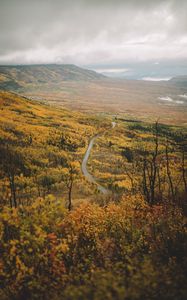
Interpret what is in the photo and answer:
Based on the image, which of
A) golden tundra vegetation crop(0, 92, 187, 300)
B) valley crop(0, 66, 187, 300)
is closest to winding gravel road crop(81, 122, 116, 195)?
valley crop(0, 66, 187, 300)

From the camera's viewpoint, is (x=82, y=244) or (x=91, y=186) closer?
(x=82, y=244)

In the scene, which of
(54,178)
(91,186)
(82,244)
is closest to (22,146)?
(54,178)

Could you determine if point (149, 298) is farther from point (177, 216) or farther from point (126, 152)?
point (126, 152)

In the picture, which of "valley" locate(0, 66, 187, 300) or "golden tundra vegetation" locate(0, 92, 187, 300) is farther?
"valley" locate(0, 66, 187, 300)

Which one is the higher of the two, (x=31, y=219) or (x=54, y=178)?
(x=31, y=219)

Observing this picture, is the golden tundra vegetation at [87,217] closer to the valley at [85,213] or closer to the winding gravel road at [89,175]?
the valley at [85,213]

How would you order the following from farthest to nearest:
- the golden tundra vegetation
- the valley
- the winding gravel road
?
the winding gravel road → the valley → the golden tundra vegetation

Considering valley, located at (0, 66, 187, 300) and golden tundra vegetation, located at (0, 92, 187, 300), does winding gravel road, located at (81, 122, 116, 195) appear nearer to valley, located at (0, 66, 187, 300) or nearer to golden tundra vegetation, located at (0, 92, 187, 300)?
valley, located at (0, 66, 187, 300)

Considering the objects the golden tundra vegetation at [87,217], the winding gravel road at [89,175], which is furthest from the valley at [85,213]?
the winding gravel road at [89,175]

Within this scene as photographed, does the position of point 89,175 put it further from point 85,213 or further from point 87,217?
point 87,217
